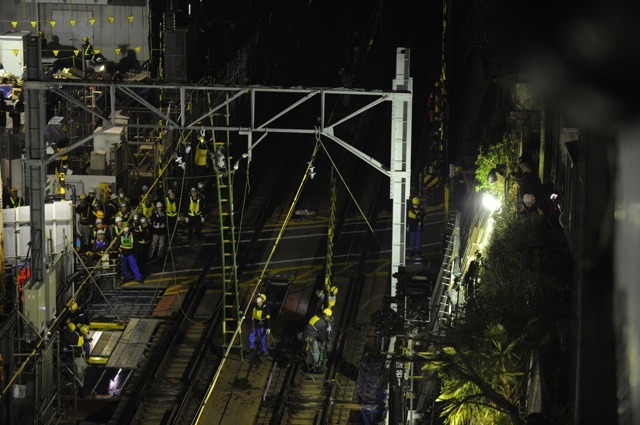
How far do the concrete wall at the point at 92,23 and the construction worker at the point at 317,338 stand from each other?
1831cm

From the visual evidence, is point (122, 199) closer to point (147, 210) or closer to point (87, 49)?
point (147, 210)

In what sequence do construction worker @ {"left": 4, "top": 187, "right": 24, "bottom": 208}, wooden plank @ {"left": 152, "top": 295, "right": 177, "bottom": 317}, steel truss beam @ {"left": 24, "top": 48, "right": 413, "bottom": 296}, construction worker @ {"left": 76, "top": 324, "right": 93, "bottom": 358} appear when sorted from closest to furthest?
steel truss beam @ {"left": 24, "top": 48, "right": 413, "bottom": 296} < construction worker @ {"left": 76, "top": 324, "right": 93, "bottom": 358} < wooden plank @ {"left": 152, "top": 295, "right": 177, "bottom": 317} < construction worker @ {"left": 4, "top": 187, "right": 24, "bottom": 208}

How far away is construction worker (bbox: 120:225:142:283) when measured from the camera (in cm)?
2498

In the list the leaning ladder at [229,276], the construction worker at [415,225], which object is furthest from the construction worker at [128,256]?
the construction worker at [415,225]

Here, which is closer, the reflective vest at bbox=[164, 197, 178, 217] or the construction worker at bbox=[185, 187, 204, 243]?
the reflective vest at bbox=[164, 197, 178, 217]

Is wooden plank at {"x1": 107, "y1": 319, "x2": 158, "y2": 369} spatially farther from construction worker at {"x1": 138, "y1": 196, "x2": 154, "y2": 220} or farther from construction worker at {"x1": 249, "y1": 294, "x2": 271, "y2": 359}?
construction worker at {"x1": 138, "y1": 196, "x2": 154, "y2": 220}

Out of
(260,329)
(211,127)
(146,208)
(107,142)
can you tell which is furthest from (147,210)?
(211,127)

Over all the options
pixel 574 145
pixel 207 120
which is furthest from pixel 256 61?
pixel 574 145

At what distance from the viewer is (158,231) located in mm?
26625

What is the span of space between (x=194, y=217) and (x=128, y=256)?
2709mm

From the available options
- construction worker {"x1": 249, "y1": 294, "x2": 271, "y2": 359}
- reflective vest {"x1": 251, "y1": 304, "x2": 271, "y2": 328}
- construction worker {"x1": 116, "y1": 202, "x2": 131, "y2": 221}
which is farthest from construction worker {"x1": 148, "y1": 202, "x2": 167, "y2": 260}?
reflective vest {"x1": 251, "y1": 304, "x2": 271, "y2": 328}

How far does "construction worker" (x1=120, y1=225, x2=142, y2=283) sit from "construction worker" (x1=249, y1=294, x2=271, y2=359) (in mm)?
3667

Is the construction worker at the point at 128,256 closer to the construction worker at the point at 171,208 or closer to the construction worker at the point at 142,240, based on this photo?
the construction worker at the point at 142,240

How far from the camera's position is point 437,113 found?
1281 inches
